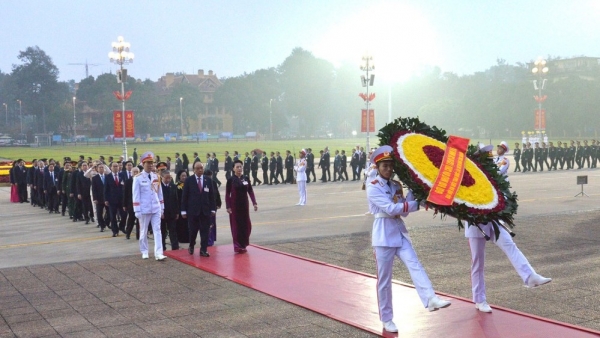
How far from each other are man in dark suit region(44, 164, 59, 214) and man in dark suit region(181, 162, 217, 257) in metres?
10.9

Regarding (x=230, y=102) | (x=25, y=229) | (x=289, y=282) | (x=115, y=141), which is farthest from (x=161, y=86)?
(x=289, y=282)

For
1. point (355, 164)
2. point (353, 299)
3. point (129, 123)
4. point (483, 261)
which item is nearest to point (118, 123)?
point (129, 123)

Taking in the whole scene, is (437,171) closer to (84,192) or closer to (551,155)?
(84,192)

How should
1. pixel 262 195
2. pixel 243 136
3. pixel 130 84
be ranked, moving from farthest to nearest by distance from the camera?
pixel 243 136
pixel 130 84
pixel 262 195

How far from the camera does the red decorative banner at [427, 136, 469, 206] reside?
6.86 meters

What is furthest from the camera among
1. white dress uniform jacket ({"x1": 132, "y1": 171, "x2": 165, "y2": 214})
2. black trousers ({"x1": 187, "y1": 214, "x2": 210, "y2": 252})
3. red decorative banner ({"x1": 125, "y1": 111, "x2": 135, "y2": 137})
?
red decorative banner ({"x1": 125, "y1": 111, "x2": 135, "y2": 137})

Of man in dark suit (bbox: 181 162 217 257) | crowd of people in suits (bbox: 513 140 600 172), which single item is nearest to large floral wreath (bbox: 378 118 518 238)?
man in dark suit (bbox: 181 162 217 257)

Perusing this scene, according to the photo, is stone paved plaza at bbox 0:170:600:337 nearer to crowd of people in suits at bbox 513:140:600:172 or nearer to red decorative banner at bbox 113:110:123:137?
red decorative banner at bbox 113:110:123:137

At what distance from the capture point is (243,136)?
11644 centimetres

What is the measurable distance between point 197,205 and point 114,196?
4.22m

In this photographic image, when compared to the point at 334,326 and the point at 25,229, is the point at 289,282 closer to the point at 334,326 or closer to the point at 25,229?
the point at 334,326

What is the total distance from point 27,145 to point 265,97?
40.7 meters

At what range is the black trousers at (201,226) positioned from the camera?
12773 millimetres

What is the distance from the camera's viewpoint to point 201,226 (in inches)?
506
